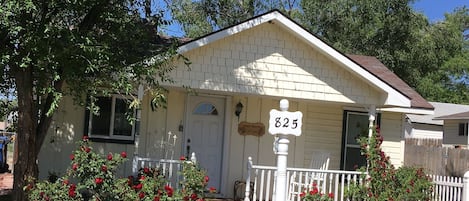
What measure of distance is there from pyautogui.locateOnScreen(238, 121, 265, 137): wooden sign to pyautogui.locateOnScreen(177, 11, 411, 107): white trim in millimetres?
2504

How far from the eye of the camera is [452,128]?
31812 mm

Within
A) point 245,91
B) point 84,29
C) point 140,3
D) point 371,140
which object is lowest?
point 371,140

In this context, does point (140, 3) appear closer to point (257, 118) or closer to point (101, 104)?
point (101, 104)

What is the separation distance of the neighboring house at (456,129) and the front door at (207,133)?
69.4 feet

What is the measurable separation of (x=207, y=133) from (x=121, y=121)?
6.28 feet

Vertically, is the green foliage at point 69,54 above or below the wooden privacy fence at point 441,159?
above

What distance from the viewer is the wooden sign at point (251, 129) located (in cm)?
1232

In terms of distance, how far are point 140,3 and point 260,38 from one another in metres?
2.57

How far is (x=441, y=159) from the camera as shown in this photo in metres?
18.9

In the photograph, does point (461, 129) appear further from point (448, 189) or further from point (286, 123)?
point (286, 123)

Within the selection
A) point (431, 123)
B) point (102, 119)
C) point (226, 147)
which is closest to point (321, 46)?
point (226, 147)

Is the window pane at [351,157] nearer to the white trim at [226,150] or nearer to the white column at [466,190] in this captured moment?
the white column at [466,190]

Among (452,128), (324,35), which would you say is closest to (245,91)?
(324,35)

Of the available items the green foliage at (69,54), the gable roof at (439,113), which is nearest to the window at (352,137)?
the green foliage at (69,54)
